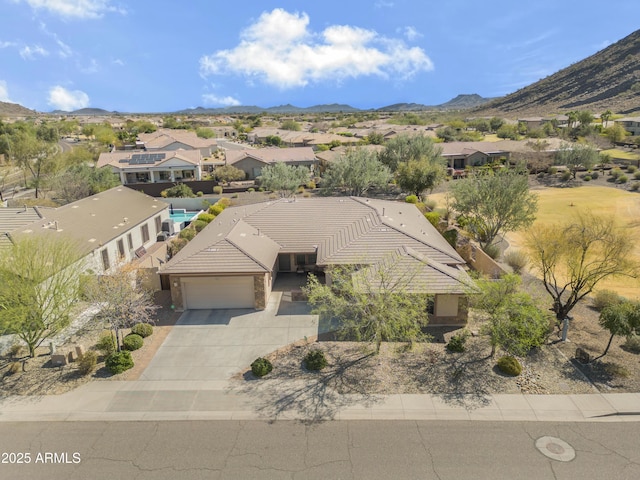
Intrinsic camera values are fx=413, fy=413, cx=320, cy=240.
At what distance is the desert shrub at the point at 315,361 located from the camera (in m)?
17.2

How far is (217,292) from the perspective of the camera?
23078 mm

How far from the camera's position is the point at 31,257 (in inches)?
690

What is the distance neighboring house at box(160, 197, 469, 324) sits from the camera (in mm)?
21234

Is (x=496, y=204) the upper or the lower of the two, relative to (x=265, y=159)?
lower

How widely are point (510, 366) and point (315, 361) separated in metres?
8.00

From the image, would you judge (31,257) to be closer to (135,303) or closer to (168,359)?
(135,303)

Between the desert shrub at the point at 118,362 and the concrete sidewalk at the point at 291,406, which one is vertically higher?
the desert shrub at the point at 118,362

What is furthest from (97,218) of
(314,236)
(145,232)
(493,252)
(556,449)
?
(556,449)

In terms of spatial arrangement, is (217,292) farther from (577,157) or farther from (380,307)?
(577,157)

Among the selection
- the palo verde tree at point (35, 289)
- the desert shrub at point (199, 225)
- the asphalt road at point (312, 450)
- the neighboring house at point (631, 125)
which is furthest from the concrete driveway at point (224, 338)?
the neighboring house at point (631, 125)

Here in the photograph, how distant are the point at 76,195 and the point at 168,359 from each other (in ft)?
117

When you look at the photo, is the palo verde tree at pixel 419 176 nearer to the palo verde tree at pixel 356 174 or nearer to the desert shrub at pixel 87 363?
the palo verde tree at pixel 356 174

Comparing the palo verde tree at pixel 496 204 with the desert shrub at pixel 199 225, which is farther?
the desert shrub at pixel 199 225

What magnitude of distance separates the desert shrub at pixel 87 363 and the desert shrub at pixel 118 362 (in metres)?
0.57
